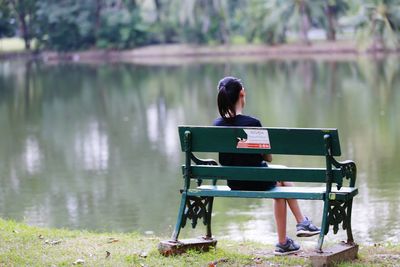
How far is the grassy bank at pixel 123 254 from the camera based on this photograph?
5.96 meters

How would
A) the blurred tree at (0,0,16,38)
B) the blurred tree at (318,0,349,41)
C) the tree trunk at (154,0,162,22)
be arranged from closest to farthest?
the blurred tree at (318,0,349,41) < the tree trunk at (154,0,162,22) < the blurred tree at (0,0,16,38)

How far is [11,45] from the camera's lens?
82.7 meters

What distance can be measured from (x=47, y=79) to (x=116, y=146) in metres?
29.4

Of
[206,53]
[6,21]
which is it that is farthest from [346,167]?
[6,21]

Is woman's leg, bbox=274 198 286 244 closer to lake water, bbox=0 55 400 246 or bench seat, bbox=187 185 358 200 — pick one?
bench seat, bbox=187 185 358 200

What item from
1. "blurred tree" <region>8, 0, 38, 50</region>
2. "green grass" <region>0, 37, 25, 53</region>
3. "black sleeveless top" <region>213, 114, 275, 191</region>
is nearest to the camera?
"black sleeveless top" <region>213, 114, 275, 191</region>

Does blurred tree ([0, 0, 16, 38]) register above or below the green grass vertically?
above

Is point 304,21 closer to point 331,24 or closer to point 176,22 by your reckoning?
point 331,24

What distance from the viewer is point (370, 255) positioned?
618 centimetres

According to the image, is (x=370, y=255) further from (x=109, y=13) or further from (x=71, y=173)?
(x=109, y=13)

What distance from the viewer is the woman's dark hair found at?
6262 millimetres

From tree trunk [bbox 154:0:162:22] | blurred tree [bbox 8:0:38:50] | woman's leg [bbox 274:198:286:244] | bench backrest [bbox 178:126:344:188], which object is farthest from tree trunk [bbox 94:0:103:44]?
woman's leg [bbox 274:198:286:244]

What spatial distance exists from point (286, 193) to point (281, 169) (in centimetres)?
15

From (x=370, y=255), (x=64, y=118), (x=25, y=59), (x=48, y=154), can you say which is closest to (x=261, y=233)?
(x=370, y=255)
